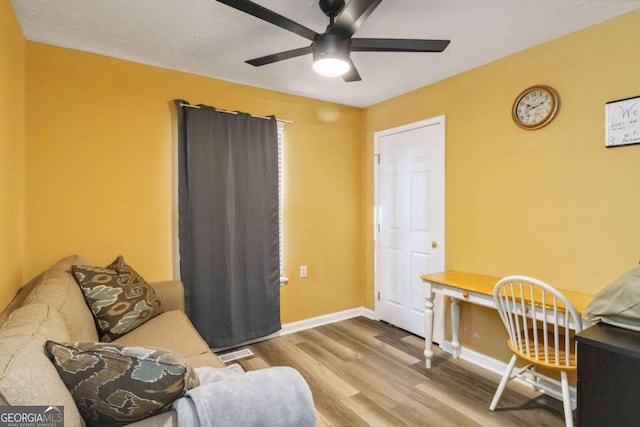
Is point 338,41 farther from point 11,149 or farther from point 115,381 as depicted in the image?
point 11,149

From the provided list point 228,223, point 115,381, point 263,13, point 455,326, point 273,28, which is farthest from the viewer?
point 228,223

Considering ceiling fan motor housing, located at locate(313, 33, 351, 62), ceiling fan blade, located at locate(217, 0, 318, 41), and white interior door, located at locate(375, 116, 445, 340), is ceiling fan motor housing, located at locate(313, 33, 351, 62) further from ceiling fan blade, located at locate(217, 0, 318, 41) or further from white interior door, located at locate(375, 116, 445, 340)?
white interior door, located at locate(375, 116, 445, 340)

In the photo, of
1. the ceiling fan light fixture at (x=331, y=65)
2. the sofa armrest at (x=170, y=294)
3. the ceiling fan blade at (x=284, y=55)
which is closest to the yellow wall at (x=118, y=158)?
the sofa armrest at (x=170, y=294)

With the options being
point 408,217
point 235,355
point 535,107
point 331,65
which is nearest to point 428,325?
point 408,217

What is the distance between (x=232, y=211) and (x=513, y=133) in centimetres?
242

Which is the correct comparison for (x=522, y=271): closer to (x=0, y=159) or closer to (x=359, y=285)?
(x=359, y=285)

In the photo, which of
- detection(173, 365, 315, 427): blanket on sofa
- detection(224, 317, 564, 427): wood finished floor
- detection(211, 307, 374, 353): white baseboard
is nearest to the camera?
detection(173, 365, 315, 427): blanket on sofa

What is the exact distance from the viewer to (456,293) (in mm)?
2420

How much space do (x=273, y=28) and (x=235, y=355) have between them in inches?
103

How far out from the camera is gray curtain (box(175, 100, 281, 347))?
2750 millimetres

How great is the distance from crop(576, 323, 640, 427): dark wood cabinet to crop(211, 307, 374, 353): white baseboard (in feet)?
8.01

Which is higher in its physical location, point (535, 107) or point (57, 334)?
point (535, 107)

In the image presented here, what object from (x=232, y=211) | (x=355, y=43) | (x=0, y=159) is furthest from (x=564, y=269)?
(x=0, y=159)

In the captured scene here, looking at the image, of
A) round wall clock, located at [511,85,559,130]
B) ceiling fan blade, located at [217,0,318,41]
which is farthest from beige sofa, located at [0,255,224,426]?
round wall clock, located at [511,85,559,130]
